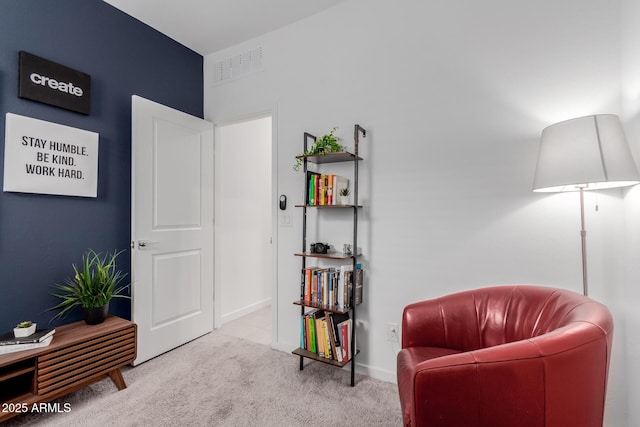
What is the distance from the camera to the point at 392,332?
209 cm

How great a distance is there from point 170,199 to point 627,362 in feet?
10.3

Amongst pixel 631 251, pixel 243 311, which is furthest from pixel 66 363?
pixel 631 251

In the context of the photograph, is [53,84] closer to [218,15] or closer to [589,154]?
[218,15]

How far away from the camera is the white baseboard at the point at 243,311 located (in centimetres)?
325

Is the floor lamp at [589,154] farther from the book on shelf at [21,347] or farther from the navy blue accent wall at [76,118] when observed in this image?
the navy blue accent wall at [76,118]

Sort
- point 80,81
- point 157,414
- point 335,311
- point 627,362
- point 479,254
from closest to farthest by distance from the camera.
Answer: point 627,362 → point 157,414 → point 479,254 → point 335,311 → point 80,81

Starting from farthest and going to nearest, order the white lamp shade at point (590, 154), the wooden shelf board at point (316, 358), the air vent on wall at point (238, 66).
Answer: the air vent on wall at point (238, 66) < the wooden shelf board at point (316, 358) < the white lamp shade at point (590, 154)

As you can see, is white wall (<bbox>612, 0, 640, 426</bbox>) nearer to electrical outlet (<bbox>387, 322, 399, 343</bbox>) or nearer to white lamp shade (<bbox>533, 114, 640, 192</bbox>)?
white lamp shade (<bbox>533, 114, 640, 192</bbox>)

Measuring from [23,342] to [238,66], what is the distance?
256 cm

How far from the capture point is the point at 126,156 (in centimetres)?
247

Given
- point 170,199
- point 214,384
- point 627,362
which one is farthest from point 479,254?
point 170,199

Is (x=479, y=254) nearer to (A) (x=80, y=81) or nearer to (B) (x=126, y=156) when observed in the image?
(B) (x=126, y=156)

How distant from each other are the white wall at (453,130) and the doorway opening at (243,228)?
0.87 m

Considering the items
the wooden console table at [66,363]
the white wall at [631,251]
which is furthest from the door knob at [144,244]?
the white wall at [631,251]
